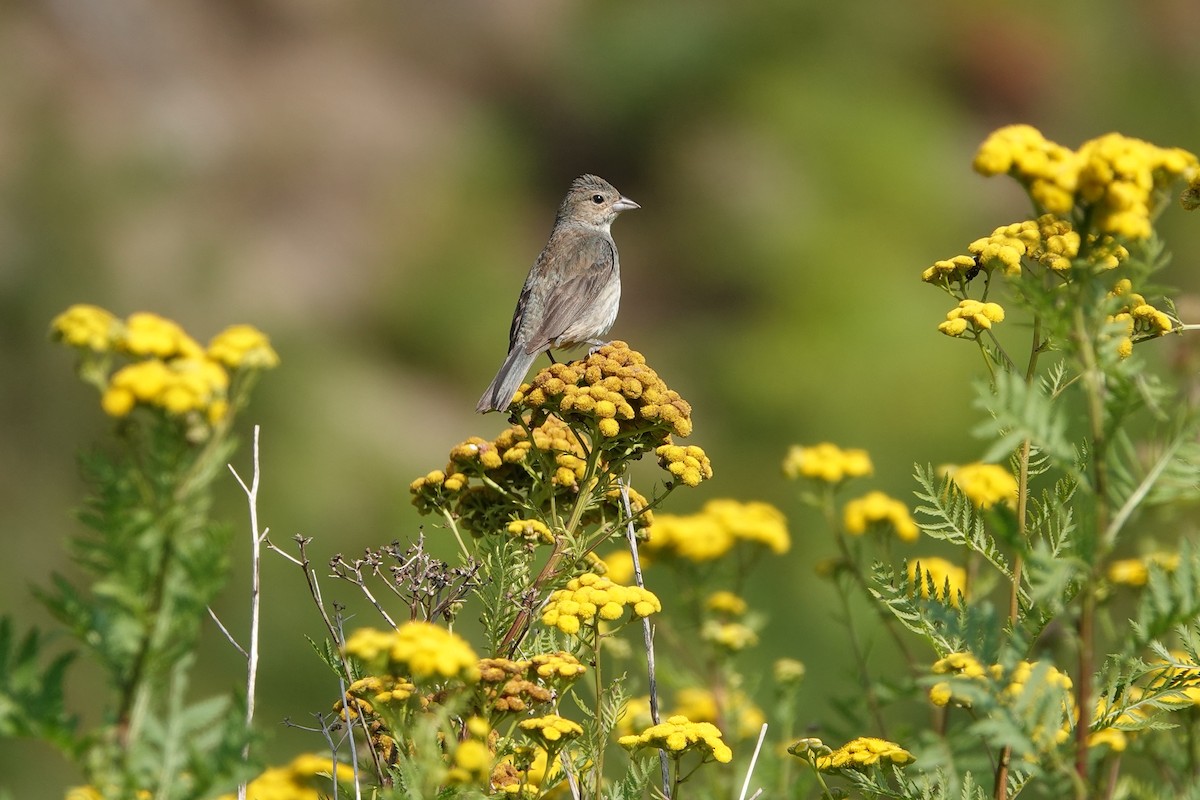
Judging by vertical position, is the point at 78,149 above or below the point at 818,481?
above

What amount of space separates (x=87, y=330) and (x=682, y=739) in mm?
1411

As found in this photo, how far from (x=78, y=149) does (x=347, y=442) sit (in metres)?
5.01

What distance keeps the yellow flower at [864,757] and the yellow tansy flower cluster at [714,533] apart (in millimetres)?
1601

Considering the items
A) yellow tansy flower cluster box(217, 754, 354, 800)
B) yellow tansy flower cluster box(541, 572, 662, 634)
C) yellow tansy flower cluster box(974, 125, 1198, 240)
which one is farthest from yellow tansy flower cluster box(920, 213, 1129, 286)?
yellow tansy flower cluster box(217, 754, 354, 800)

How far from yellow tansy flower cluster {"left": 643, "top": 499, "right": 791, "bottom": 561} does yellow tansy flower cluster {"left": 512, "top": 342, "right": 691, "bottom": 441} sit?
1.07 meters

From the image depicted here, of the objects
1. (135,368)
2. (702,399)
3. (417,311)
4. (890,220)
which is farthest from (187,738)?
(417,311)

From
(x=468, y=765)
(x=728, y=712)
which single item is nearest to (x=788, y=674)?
(x=728, y=712)

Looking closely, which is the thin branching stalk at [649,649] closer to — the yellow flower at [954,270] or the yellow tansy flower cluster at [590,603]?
the yellow tansy flower cluster at [590,603]

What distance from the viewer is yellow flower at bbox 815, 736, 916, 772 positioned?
2588 millimetres

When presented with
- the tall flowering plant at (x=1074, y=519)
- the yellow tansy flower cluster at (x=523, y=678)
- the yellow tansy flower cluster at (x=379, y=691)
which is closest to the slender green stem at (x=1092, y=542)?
the tall flowering plant at (x=1074, y=519)

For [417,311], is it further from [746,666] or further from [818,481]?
[818,481]

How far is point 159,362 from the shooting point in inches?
70.0

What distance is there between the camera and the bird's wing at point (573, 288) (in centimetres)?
627

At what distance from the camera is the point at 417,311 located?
19594 mm
